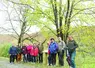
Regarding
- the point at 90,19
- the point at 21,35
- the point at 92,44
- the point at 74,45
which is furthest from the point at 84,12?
the point at 21,35

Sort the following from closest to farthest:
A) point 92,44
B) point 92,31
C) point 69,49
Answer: point 69,49, point 92,31, point 92,44

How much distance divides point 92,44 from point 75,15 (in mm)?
5021

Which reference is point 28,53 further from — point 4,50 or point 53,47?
point 4,50

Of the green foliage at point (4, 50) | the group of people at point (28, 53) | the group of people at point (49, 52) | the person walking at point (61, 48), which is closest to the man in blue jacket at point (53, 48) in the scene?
the group of people at point (49, 52)

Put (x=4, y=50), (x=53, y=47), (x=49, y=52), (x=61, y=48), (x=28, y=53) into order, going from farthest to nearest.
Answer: (x=4, y=50)
(x=28, y=53)
(x=49, y=52)
(x=53, y=47)
(x=61, y=48)

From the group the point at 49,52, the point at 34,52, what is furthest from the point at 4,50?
the point at 49,52

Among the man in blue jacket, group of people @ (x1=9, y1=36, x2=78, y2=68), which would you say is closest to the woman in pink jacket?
group of people @ (x1=9, y1=36, x2=78, y2=68)

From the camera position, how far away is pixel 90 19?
30359mm

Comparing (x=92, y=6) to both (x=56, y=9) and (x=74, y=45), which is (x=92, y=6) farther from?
Result: (x=74, y=45)

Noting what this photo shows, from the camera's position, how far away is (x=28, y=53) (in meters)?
33.4

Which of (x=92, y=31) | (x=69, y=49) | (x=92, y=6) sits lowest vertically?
(x=69, y=49)

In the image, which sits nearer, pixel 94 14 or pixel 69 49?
pixel 69 49

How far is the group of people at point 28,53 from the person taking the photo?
31852 millimetres

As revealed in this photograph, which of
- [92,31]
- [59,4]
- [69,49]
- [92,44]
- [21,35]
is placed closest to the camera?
[69,49]
